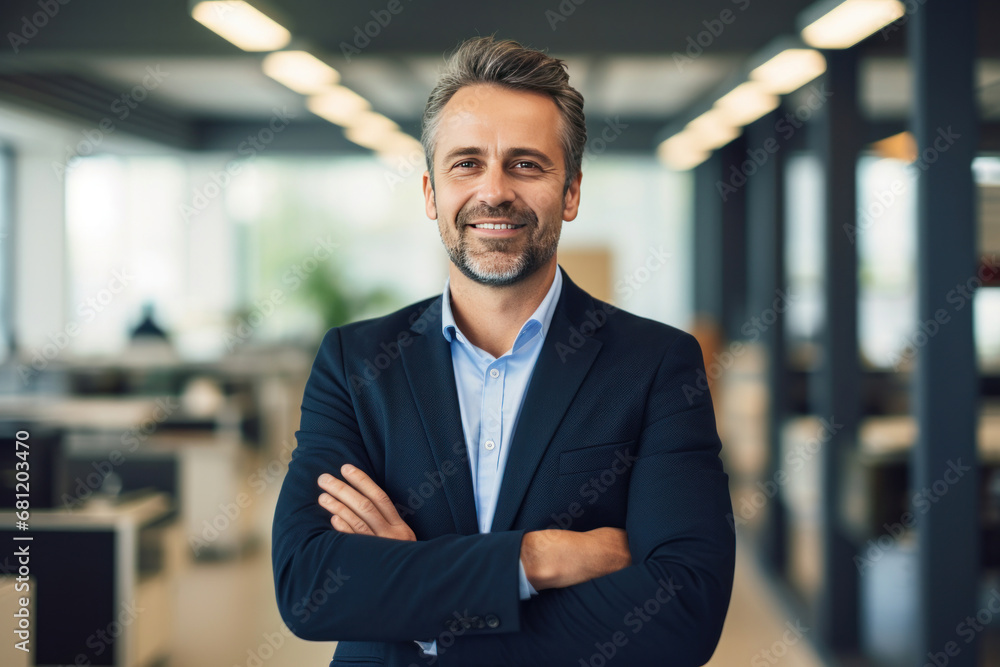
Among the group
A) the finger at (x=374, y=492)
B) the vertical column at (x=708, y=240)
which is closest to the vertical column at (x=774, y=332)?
the vertical column at (x=708, y=240)

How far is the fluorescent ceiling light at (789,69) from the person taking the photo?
13.7ft

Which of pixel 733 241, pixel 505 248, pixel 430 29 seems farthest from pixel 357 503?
pixel 733 241

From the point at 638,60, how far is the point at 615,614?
19.1 ft

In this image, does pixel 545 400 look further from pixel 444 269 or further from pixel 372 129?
pixel 444 269

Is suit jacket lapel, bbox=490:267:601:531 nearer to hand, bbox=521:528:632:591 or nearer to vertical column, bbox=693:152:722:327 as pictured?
hand, bbox=521:528:632:591

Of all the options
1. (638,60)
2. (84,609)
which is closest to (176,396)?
(84,609)

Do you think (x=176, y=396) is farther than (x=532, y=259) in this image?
Yes

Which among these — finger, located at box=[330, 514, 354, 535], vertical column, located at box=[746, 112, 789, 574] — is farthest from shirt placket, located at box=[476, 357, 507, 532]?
vertical column, located at box=[746, 112, 789, 574]

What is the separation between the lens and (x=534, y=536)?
4.89ft

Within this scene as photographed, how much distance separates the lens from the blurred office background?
3.00 m

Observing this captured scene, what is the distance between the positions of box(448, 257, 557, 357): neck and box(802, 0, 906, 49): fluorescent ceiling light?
94.0 inches

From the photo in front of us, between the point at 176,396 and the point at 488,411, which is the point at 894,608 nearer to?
the point at 488,411

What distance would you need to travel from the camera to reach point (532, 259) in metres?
1.58

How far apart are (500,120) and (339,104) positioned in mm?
4426
